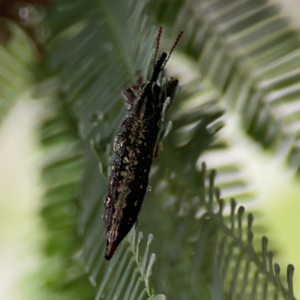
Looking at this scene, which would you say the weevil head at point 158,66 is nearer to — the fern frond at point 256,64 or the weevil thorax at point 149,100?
the weevil thorax at point 149,100

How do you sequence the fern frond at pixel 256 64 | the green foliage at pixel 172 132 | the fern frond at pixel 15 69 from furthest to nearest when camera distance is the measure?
the fern frond at pixel 15 69 < the fern frond at pixel 256 64 < the green foliage at pixel 172 132

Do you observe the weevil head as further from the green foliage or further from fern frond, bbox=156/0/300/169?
fern frond, bbox=156/0/300/169

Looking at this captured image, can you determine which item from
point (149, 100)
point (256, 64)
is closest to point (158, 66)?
point (149, 100)

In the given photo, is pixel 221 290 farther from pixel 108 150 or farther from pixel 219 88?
pixel 219 88

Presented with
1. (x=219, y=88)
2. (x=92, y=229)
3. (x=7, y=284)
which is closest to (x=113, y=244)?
(x=92, y=229)

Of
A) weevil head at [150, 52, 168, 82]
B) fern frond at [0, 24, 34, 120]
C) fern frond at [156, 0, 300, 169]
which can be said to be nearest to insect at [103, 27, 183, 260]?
weevil head at [150, 52, 168, 82]

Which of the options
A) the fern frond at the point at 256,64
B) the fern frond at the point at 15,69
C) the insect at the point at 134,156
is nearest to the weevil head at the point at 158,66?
the insect at the point at 134,156
